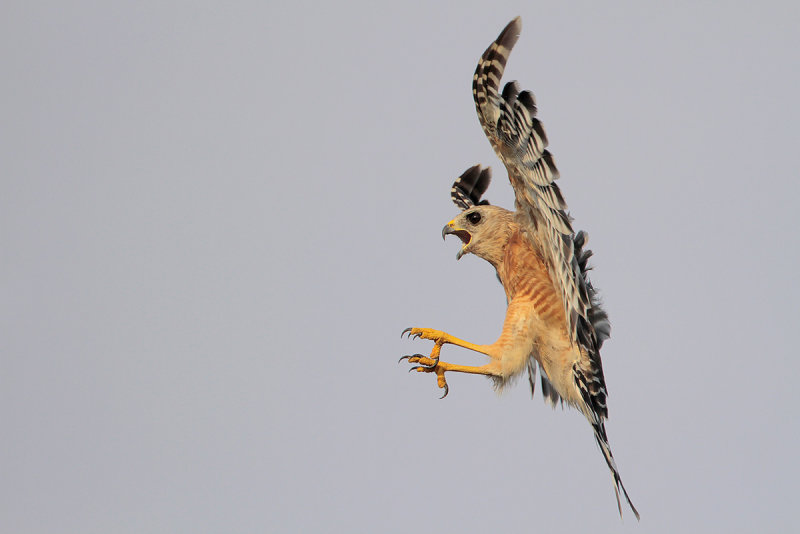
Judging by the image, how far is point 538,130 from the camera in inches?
460

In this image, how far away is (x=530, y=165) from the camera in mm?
A: 12117

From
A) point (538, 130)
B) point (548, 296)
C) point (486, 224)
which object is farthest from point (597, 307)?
point (538, 130)

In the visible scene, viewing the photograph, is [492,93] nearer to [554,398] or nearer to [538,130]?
[538,130]

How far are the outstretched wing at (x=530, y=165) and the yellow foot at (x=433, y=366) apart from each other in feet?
4.66

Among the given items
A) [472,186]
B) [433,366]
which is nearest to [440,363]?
[433,366]

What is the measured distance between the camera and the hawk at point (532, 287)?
1219 cm

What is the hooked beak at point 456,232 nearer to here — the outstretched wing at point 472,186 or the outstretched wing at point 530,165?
the outstretched wing at point 530,165

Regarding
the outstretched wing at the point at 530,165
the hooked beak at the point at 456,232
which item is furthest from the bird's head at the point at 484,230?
the outstretched wing at the point at 530,165

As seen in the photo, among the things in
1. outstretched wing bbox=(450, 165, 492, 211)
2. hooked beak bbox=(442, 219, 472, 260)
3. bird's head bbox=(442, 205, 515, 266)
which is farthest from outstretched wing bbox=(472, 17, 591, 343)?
outstretched wing bbox=(450, 165, 492, 211)

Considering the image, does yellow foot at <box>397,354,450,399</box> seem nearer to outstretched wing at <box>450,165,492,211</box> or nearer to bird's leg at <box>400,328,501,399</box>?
bird's leg at <box>400,328,501,399</box>

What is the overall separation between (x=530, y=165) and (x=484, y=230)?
1.76 metres

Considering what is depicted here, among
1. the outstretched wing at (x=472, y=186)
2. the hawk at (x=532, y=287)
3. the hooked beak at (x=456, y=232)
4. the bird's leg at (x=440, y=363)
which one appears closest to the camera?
the hawk at (x=532, y=287)

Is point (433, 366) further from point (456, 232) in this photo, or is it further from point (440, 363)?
point (456, 232)

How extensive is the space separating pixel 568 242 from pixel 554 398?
2567 mm
